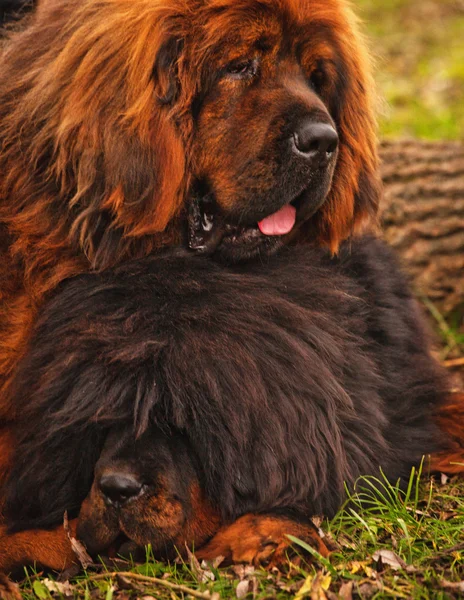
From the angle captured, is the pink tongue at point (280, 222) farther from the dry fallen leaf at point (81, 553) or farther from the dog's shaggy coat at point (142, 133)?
the dry fallen leaf at point (81, 553)

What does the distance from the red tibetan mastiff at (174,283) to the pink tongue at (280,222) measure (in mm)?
17

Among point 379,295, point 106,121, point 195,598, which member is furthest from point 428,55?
point 195,598

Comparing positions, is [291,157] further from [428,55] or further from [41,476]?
[428,55]

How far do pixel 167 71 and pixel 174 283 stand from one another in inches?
29.7

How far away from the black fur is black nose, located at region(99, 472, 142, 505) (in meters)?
0.16

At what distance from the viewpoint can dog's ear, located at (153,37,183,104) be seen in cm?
320

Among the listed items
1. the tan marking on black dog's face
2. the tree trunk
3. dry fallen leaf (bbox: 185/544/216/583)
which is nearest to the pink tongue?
the tan marking on black dog's face

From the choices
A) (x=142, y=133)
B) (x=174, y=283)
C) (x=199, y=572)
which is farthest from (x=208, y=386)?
(x=142, y=133)

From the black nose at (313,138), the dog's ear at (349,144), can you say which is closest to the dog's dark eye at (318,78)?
the dog's ear at (349,144)

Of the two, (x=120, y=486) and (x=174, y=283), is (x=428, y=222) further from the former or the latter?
(x=120, y=486)

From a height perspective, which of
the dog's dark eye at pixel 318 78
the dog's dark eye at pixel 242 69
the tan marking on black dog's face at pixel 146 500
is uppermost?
the dog's dark eye at pixel 242 69

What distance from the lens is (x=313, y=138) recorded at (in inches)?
129

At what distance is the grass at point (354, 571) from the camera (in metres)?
2.75

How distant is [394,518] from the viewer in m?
3.27
